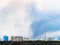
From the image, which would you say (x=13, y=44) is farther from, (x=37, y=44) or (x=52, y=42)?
(x=52, y=42)

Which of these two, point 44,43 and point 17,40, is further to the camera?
point 17,40

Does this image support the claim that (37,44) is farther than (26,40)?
No

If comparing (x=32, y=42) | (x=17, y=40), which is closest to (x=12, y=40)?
(x=17, y=40)

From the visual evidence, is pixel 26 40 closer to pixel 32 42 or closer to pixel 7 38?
pixel 32 42

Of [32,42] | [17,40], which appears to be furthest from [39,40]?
[17,40]

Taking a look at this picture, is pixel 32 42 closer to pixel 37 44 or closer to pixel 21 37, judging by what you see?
pixel 37 44

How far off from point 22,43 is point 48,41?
14.6 meters

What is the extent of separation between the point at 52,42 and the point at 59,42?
3992 millimetres

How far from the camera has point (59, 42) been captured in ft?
350

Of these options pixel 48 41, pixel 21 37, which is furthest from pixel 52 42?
pixel 21 37

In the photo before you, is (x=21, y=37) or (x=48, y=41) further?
(x=21, y=37)

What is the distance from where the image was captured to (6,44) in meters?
108

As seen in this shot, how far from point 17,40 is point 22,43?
8.02 meters

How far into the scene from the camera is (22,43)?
10775 centimetres
